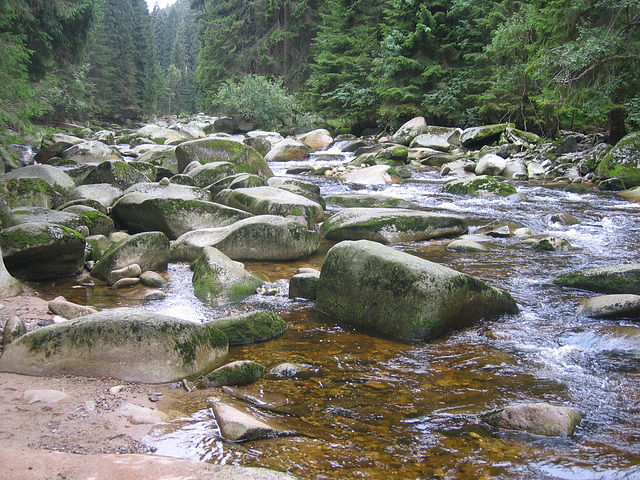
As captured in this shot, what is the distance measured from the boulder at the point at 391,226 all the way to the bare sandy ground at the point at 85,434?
16.8 ft

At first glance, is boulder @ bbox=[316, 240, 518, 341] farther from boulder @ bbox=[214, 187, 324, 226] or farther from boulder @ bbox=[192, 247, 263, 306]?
boulder @ bbox=[214, 187, 324, 226]

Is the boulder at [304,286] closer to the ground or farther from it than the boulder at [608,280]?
closer to the ground

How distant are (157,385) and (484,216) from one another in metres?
7.86

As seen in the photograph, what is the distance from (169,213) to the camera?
299 inches

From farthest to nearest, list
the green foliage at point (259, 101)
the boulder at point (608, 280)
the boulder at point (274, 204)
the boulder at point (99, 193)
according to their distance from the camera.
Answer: the green foliage at point (259, 101) → the boulder at point (99, 193) → the boulder at point (274, 204) → the boulder at point (608, 280)

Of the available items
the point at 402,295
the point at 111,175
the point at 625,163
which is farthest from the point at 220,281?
the point at 625,163

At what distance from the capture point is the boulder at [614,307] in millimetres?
4316

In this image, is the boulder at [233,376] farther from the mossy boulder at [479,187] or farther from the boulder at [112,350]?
the mossy boulder at [479,187]

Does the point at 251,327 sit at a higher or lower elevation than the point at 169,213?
lower

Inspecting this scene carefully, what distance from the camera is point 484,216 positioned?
9.45 m

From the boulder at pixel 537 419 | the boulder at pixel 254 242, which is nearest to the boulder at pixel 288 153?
the boulder at pixel 254 242

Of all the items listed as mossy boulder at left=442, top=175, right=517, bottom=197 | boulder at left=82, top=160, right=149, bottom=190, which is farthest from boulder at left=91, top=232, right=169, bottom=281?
mossy boulder at left=442, top=175, right=517, bottom=197

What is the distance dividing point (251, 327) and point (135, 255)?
2610mm

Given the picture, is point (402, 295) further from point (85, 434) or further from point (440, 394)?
point (85, 434)
